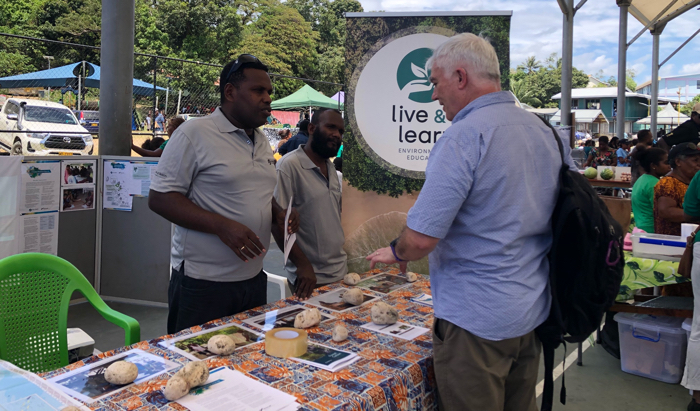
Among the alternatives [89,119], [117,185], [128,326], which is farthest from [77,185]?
[89,119]

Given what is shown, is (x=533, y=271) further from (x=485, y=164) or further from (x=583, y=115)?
(x=583, y=115)

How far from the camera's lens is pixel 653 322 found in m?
3.59

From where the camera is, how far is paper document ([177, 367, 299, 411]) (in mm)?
1271

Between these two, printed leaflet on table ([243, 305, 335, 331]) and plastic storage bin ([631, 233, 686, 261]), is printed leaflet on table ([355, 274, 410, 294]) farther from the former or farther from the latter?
plastic storage bin ([631, 233, 686, 261])

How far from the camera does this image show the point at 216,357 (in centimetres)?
159

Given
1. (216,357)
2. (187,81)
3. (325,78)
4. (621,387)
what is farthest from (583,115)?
(216,357)

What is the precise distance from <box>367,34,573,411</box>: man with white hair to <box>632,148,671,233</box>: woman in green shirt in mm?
3665

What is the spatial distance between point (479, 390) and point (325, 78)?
102 feet

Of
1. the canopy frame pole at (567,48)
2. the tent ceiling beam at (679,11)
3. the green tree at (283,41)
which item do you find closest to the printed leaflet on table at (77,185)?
the canopy frame pole at (567,48)

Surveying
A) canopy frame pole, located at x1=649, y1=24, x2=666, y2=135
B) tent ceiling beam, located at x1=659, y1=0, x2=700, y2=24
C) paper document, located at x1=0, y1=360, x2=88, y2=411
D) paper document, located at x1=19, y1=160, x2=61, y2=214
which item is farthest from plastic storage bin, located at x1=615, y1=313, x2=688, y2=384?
canopy frame pole, located at x1=649, y1=24, x2=666, y2=135

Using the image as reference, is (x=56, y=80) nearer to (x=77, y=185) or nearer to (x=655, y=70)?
(x=77, y=185)

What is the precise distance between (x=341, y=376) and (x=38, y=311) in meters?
1.44

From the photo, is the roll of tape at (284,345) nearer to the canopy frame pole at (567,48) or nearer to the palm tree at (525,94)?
the canopy frame pole at (567,48)

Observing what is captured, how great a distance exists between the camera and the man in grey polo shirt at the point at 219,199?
2.05 m
